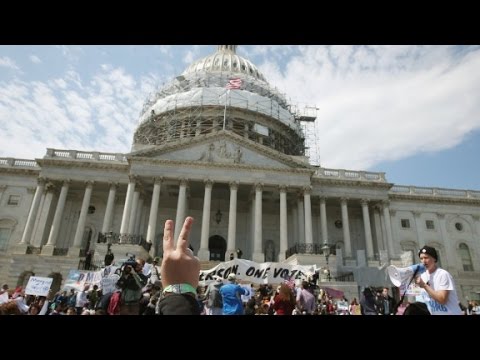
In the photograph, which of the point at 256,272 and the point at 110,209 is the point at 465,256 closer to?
the point at 256,272

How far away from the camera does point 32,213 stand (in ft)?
134

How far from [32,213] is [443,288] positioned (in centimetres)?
4304

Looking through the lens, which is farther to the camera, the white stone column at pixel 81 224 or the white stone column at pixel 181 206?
the white stone column at pixel 181 206

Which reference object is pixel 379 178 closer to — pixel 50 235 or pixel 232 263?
pixel 232 263

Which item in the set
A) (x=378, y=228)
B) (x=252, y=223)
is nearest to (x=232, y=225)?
(x=252, y=223)

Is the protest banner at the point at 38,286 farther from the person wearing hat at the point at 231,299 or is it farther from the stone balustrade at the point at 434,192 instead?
the stone balustrade at the point at 434,192

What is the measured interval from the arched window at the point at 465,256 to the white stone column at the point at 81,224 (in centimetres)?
4474

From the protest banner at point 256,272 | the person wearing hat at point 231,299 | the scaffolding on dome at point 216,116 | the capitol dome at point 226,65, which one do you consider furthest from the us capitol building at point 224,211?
the person wearing hat at point 231,299

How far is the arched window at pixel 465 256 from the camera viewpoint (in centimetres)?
4775

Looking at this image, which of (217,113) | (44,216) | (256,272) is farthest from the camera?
(217,113)

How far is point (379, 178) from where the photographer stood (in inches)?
1838

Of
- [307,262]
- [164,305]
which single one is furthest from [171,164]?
[164,305]

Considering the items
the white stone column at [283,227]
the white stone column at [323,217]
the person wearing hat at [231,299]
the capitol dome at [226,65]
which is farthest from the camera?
the capitol dome at [226,65]

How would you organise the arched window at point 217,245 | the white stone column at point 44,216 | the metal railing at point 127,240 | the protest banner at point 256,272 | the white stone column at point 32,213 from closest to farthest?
the protest banner at point 256,272, the metal railing at point 127,240, the white stone column at point 32,213, the white stone column at point 44,216, the arched window at point 217,245
